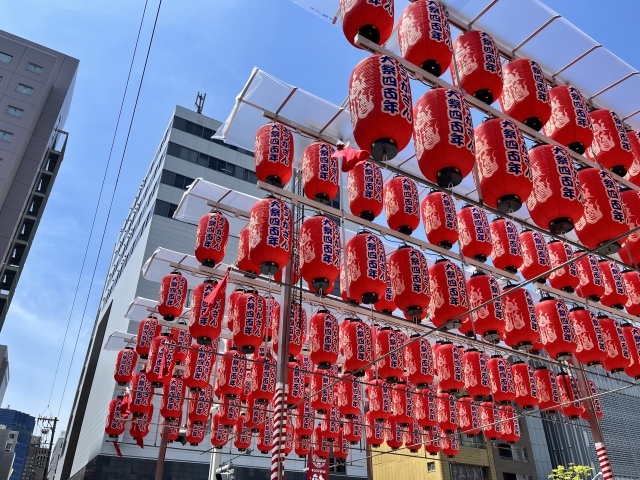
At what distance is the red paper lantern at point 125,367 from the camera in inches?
560

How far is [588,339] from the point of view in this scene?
961cm

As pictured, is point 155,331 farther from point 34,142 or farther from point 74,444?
point 34,142

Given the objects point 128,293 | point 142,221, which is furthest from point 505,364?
point 142,221

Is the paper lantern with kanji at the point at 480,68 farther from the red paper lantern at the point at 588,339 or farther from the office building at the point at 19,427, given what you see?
the office building at the point at 19,427

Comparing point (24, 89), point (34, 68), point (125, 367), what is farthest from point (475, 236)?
point (34, 68)

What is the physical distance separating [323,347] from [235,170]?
2359 centimetres

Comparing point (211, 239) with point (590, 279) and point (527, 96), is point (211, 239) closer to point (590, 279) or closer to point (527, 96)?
point (527, 96)

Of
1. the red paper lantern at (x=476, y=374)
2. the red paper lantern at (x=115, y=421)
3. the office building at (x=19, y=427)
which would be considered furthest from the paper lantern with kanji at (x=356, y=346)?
the office building at (x=19, y=427)

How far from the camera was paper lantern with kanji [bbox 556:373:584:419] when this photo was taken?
11688 millimetres

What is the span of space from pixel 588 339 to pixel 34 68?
46457mm

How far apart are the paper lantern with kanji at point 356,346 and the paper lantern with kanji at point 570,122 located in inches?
217

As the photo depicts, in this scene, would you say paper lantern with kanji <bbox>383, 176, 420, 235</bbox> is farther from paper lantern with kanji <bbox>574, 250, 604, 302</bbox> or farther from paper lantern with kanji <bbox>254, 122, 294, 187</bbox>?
paper lantern with kanji <bbox>574, 250, 604, 302</bbox>

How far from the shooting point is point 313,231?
27.8 ft

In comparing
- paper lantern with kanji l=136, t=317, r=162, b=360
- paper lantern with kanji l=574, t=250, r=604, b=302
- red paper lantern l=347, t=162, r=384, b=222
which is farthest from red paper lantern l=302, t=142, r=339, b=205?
paper lantern with kanji l=136, t=317, r=162, b=360
